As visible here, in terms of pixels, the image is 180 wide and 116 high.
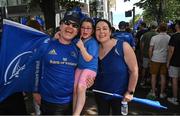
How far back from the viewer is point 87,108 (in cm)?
824

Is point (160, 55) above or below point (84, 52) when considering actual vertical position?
below

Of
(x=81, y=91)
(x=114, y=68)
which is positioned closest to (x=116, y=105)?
(x=114, y=68)

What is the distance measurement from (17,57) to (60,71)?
0.71m

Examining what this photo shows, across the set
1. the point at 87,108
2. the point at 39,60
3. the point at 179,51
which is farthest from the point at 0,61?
the point at 179,51

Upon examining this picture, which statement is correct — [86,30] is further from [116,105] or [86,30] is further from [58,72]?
[116,105]

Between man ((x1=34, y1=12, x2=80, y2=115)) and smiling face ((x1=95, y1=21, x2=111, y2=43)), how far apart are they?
0.47m

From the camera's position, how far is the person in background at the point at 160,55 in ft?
31.0

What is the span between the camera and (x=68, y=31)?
13.8ft

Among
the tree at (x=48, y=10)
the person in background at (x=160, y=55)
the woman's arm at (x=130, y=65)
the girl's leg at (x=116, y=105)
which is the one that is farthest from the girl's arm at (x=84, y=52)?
the tree at (x=48, y=10)

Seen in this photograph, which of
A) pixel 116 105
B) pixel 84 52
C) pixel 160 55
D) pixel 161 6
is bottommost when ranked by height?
pixel 116 105

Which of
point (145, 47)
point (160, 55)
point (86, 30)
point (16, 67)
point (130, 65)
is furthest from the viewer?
point (145, 47)

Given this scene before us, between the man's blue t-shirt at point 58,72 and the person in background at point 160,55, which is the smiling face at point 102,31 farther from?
the person in background at point 160,55

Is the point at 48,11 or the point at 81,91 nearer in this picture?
the point at 81,91

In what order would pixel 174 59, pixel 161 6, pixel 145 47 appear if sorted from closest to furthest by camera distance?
1. pixel 174 59
2. pixel 145 47
3. pixel 161 6
